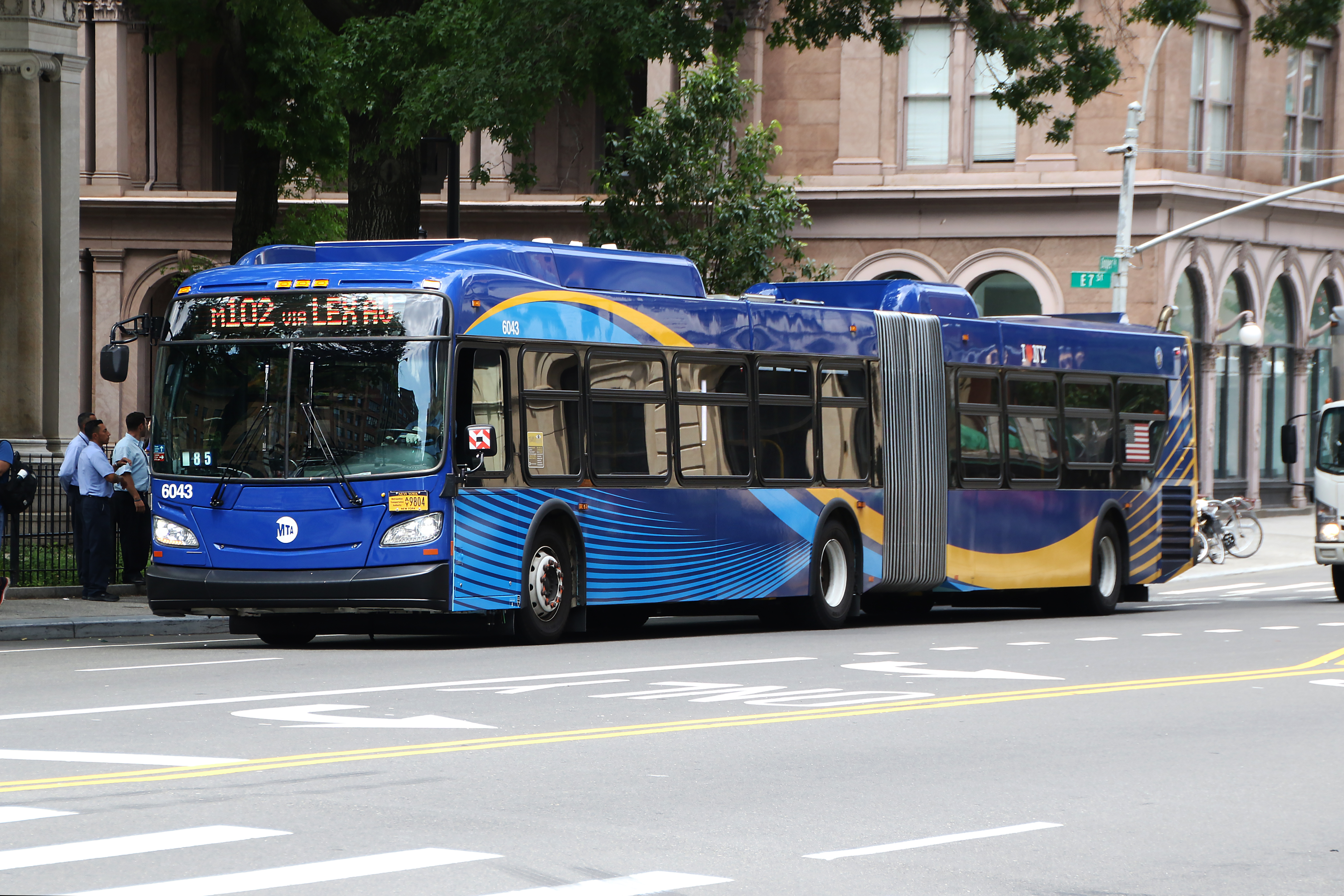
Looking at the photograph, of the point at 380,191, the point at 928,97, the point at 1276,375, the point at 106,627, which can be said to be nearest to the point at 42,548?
the point at 106,627

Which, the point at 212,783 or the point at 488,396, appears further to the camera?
the point at 488,396

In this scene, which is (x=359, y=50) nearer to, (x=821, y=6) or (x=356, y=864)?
(x=821, y=6)

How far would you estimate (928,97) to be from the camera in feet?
131

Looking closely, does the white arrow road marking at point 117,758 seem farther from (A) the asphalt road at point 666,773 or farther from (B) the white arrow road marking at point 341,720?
(B) the white arrow road marking at point 341,720

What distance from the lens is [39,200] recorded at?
24.8m

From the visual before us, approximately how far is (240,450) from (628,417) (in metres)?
3.35

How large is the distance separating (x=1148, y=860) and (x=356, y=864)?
9.09ft

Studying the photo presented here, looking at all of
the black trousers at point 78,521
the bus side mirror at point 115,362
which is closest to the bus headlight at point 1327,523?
the black trousers at point 78,521

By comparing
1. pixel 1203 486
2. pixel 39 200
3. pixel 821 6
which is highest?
pixel 821 6

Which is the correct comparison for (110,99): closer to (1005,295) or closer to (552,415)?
(1005,295)

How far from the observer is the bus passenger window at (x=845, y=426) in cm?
1928

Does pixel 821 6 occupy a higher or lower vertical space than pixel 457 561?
higher

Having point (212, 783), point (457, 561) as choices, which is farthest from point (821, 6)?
point (212, 783)

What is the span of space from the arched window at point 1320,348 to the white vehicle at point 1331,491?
1852 centimetres
